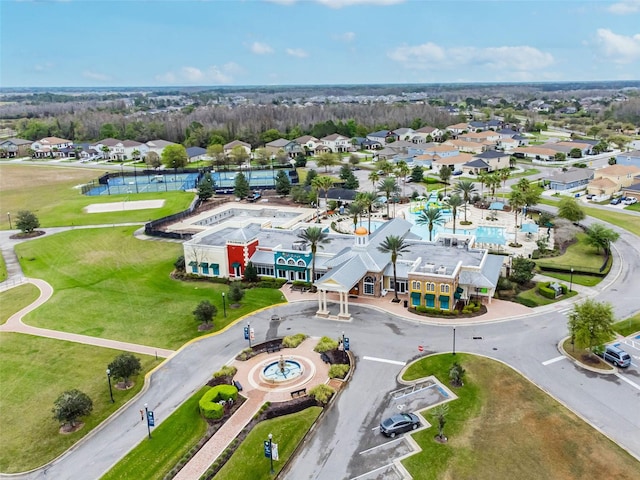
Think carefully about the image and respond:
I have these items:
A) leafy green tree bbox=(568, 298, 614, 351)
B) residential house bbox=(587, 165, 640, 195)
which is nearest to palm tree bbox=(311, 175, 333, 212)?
residential house bbox=(587, 165, 640, 195)

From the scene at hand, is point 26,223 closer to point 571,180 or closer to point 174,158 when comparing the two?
point 174,158

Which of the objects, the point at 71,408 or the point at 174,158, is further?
the point at 174,158

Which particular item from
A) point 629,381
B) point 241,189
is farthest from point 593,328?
point 241,189

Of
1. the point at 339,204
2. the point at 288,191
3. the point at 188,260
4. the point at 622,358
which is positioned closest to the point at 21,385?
the point at 188,260

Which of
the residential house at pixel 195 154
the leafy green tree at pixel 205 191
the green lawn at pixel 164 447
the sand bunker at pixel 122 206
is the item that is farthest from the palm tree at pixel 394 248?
the residential house at pixel 195 154

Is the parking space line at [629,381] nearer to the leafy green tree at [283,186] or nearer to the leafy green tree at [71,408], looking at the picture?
the leafy green tree at [71,408]

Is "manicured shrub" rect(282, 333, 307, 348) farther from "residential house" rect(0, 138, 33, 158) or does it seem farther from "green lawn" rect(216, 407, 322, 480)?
"residential house" rect(0, 138, 33, 158)
